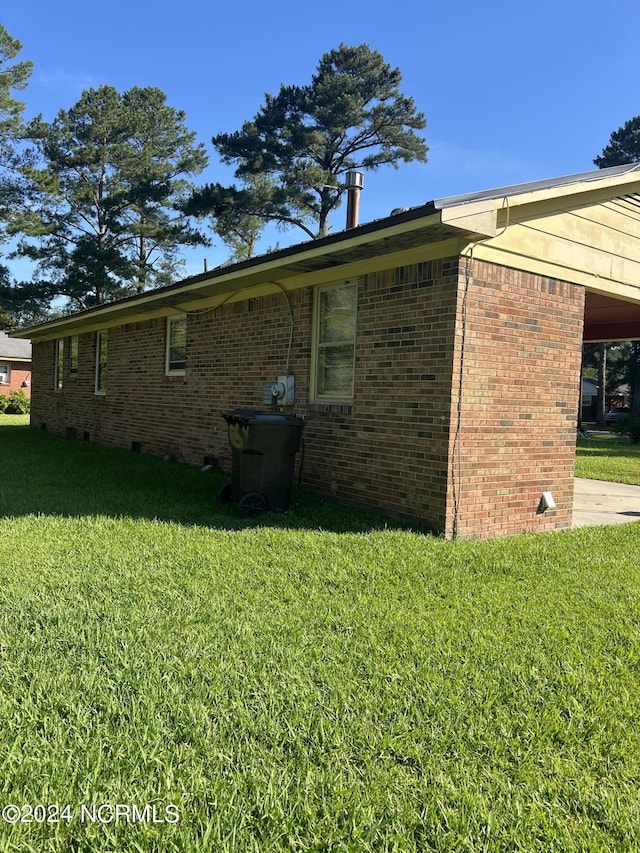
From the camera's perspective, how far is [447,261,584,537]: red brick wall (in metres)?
5.91

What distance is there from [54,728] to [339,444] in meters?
4.97

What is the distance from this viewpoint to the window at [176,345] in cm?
1111

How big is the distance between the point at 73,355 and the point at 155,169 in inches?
797

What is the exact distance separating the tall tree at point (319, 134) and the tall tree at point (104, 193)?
6.10 metres

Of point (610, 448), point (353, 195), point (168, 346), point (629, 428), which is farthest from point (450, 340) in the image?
point (629, 428)

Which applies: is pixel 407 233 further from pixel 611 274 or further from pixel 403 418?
pixel 611 274

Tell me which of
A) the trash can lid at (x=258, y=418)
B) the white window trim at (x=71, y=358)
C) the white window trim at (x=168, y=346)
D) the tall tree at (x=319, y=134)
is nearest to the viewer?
the trash can lid at (x=258, y=418)

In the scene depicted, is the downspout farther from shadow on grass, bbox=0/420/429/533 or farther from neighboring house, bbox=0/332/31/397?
neighboring house, bbox=0/332/31/397

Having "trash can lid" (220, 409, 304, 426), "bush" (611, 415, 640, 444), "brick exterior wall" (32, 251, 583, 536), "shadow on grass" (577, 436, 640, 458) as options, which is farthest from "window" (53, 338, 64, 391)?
"bush" (611, 415, 640, 444)

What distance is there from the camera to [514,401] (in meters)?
6.37

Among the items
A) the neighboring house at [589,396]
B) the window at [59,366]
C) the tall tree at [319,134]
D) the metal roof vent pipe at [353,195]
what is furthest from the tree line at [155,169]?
the neighboring house at [589,396]

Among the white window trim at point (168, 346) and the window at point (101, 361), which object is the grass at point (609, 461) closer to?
the white window trim at point (168, 346)

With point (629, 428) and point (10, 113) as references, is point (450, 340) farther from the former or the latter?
point (10, 113)

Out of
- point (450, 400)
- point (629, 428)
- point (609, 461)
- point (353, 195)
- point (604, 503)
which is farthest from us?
point (629, 428)
